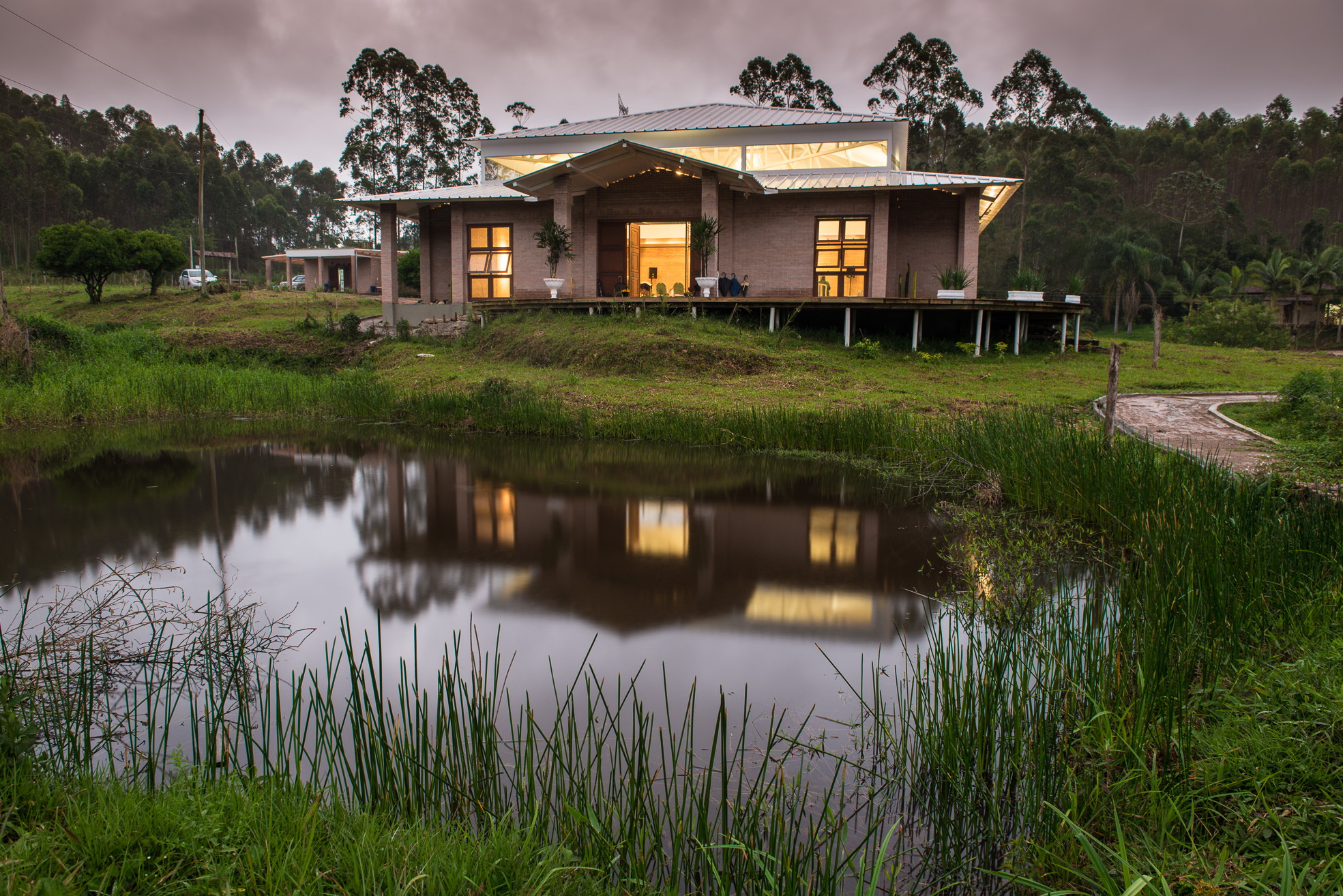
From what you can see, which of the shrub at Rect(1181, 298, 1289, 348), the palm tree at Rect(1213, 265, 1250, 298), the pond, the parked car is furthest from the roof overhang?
the palm tree at Rect(1213, 265, 1250, 298)

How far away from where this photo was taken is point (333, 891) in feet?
7.85

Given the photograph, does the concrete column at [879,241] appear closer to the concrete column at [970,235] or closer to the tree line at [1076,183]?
the concrete column at [970,235]

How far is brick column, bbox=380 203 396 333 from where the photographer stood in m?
22.0

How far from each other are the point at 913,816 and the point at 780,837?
88cm

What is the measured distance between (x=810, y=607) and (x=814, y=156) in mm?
18133

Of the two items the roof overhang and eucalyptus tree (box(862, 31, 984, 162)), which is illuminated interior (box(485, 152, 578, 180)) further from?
eucalyptus tree (box(862, 31, 984, 162))

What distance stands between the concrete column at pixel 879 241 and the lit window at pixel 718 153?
158 inches

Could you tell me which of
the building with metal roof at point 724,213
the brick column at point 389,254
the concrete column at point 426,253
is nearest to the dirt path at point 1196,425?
the building with metal roof at point 724,213

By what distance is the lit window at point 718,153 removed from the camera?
2150 centimetres

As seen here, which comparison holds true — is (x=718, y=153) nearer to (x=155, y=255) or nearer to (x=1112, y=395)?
(x=1112, y=395)

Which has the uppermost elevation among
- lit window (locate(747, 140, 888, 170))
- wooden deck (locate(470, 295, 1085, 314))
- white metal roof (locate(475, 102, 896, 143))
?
white metal roof (locate(475, 102, 896, 143))

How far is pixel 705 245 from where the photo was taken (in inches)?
741

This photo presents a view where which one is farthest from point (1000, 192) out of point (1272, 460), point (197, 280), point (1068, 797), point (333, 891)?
point (197, 280)

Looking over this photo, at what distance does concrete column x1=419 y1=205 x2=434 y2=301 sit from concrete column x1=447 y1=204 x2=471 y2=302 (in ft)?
3.11
